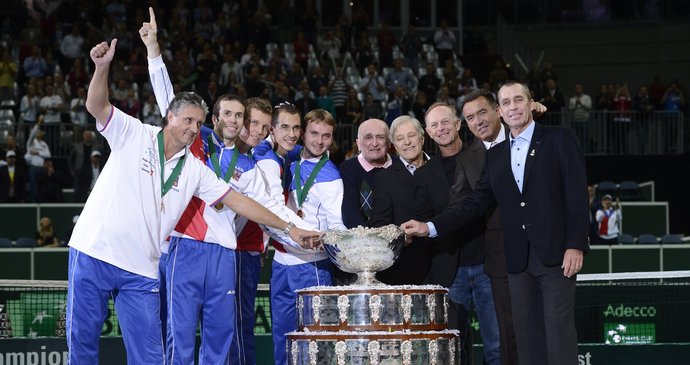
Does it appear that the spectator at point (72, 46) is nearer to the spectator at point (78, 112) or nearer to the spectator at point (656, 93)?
the spectator at point (78, 112)

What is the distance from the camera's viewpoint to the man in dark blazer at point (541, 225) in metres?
8.70

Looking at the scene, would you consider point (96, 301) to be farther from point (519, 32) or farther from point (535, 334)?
point (519, 32)

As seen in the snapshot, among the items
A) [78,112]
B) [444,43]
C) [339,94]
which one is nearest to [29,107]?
[78,112]

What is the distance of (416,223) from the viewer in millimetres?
9273

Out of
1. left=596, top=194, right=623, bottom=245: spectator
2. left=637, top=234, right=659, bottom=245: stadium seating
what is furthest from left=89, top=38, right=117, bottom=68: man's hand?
left=596, top=194, right=623, bottom=245: spectator

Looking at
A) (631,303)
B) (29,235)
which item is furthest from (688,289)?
(29,235)

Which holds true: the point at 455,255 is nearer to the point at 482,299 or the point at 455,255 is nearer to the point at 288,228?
the point at 482,299

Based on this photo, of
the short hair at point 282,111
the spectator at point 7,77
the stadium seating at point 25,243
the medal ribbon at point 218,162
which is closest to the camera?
the medal ribbon at point 218,162

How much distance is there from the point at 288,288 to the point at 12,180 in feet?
47.1

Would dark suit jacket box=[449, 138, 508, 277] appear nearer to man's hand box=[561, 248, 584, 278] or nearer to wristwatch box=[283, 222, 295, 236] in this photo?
man's hand box=[561, 248, 584, 278]

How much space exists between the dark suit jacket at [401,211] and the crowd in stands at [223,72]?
45.2ft

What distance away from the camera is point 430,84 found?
27.9 m

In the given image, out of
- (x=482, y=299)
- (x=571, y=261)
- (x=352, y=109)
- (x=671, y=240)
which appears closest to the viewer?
(x=571, y=261)

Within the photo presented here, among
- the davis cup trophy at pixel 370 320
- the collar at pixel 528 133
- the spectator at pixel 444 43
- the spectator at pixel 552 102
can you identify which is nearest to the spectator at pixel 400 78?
the spectator at pixel 552 102
